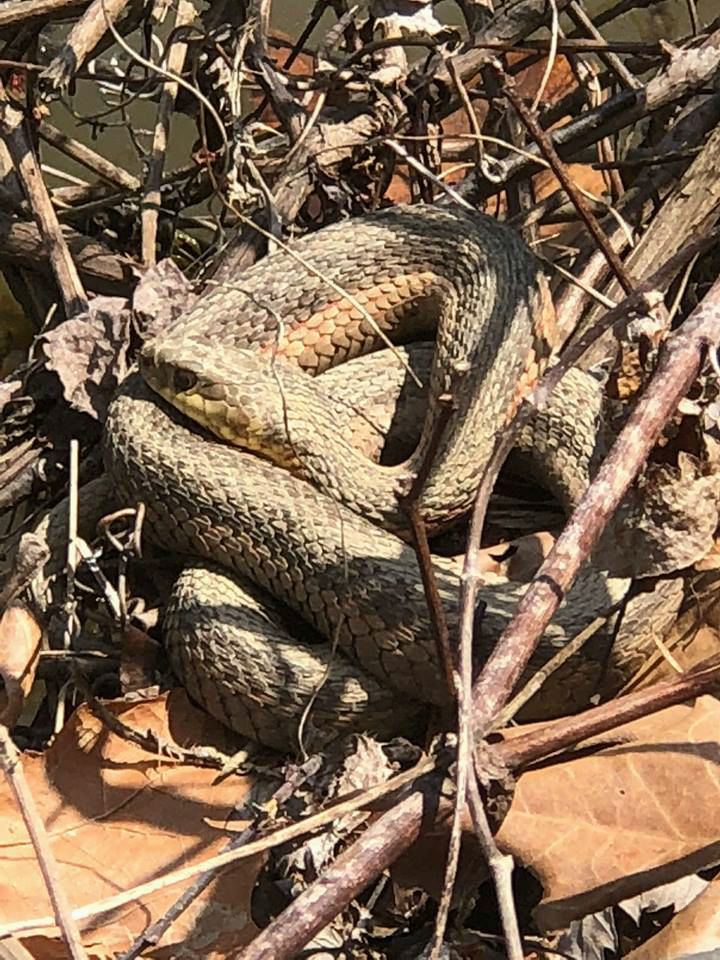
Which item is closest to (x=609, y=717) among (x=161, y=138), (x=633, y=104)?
(x=633, y=104)

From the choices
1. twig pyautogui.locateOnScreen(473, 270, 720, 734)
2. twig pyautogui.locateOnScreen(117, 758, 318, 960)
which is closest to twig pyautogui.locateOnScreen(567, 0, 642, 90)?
twig pyautogui.locateOnScreen(473, 270, 720, 734)

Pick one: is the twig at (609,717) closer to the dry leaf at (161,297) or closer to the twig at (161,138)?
the dry leaf at (161,297)

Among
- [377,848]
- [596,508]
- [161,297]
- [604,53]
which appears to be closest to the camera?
[377,848]

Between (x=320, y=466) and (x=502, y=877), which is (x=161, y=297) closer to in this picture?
(x=320, y=466)

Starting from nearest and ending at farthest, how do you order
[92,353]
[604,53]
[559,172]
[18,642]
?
[18,642] → [559,172] → [92,353] → [604,53]

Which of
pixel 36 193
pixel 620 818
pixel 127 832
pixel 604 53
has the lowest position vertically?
pixel 127 832

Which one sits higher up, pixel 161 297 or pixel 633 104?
pixel 633 104

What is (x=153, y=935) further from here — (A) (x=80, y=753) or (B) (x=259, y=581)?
(B) (x=259, y=581)
